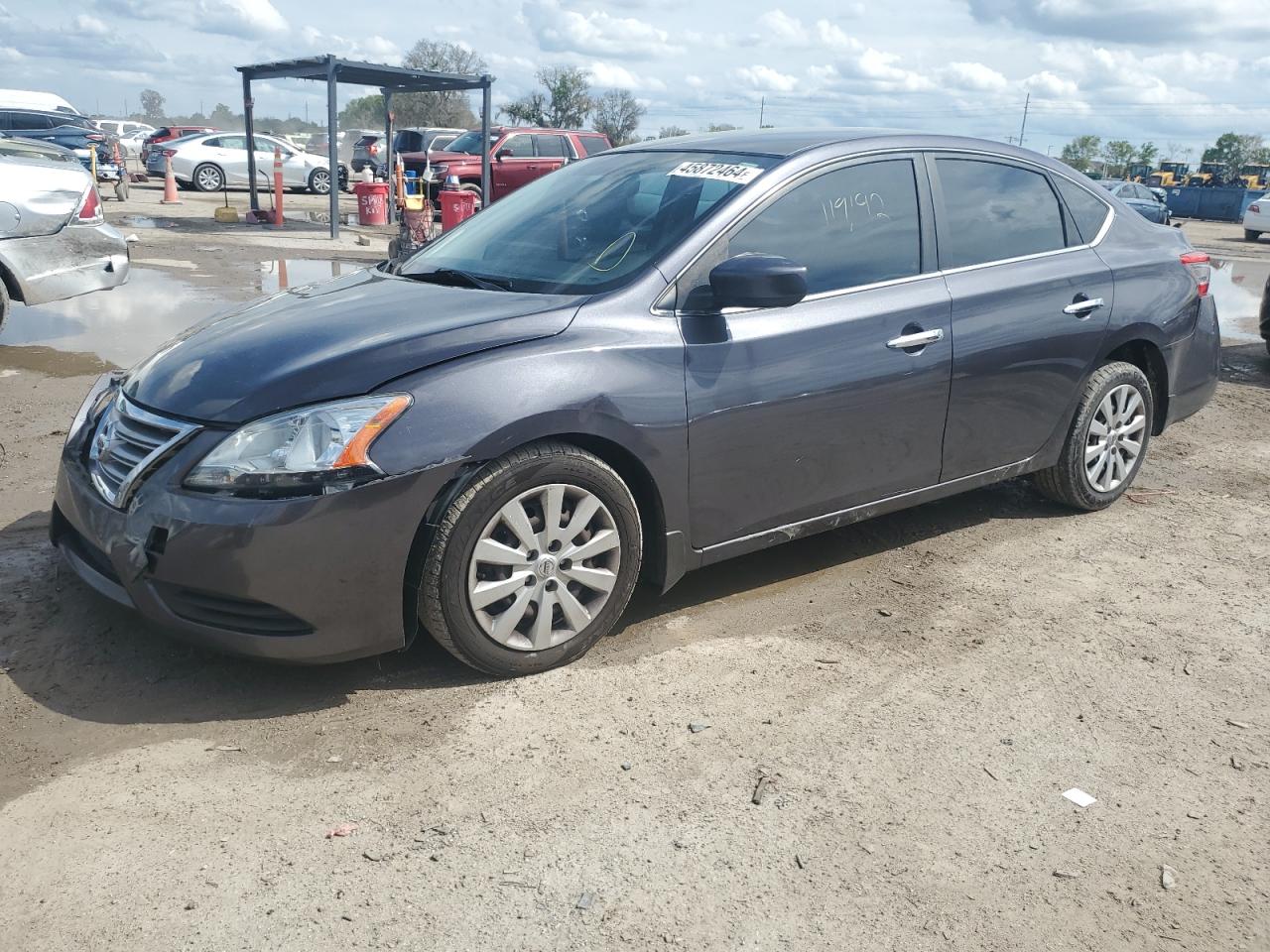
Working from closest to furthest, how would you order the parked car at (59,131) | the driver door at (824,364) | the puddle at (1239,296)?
1. the driver door at (824,364)
2. the puddle at (1239,296)
3. the parked car at (59,131)

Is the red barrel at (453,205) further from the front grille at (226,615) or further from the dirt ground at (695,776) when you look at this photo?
the front grille at (226,615)

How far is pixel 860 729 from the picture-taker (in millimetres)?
3285

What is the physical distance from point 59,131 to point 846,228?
25.8 m

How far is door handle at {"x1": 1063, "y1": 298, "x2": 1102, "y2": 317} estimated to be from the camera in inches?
188

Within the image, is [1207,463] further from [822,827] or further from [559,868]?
[559,868]

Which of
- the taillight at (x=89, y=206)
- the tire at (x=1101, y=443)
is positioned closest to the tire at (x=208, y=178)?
the taillight at (x=89, y=206)

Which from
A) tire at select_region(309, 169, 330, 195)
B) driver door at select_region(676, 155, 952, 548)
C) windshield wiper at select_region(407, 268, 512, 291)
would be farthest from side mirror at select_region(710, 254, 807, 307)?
tire at select_region(309, 169, 330, 195)

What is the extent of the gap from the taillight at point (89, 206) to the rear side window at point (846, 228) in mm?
6163

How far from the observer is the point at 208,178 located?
2722 cm

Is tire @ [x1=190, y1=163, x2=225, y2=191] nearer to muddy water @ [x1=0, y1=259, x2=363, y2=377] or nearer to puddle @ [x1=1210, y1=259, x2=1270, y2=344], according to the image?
muddy water @ [x1=0, y1=259, x2=363, y2=377]

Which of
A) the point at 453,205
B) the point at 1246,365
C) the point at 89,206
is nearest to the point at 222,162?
the point at 453,205

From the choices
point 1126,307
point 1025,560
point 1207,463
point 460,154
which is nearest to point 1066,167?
point 1126,307

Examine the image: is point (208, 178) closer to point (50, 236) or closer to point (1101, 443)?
point (50, 236)

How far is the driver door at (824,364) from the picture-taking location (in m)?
3.72
